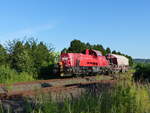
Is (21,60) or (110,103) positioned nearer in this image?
(110,103)

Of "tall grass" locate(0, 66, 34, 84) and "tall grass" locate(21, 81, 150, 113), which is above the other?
"tall grass" locate(0, 66, 34, 84)

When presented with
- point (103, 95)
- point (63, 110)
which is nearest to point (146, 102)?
point (103, 95)

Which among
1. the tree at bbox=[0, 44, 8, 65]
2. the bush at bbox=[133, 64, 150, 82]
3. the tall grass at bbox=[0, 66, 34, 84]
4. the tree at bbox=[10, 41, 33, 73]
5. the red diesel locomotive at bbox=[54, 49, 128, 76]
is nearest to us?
the bush at bbox=[133, 64, 150, 82]

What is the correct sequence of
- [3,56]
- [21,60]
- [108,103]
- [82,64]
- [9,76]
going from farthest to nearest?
[82,64]
[21,60]
[3,56]
[9,76]
[108,103]

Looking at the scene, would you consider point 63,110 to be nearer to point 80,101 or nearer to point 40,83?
point 80,101

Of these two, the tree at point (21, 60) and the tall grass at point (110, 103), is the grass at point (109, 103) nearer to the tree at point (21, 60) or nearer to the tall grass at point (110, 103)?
the tall grass at point (110, 103)

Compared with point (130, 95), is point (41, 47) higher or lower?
higher

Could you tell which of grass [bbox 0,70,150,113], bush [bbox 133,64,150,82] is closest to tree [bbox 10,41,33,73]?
bush [bbox 133,64,150,82]

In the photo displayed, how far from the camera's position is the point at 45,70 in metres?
27.0

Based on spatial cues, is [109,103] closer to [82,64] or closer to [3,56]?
[3,56]

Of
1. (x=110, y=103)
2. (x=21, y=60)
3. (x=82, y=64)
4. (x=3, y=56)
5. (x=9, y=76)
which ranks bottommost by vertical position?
(x=110, y=103)

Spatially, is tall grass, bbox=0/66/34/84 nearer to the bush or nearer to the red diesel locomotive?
the red diesel locomotive

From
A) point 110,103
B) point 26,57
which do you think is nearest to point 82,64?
point 26,57

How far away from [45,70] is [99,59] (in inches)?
252
